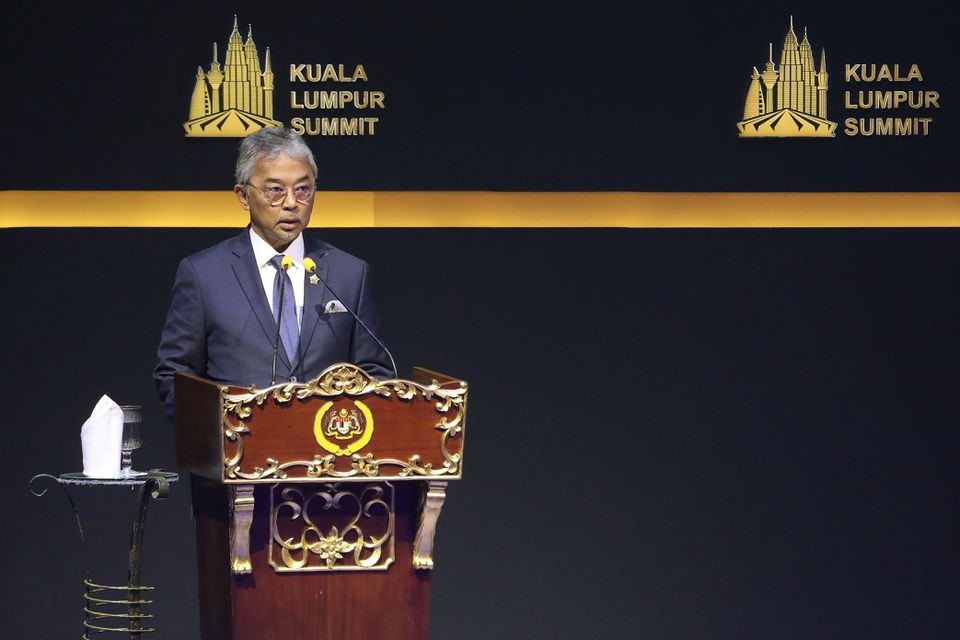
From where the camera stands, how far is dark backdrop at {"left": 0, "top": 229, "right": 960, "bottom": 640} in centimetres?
510

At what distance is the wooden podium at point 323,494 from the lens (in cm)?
295

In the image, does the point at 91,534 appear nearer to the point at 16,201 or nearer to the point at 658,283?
the point at 16,201

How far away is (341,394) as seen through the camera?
296 centimetres

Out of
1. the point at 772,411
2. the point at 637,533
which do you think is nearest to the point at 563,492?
the point at 637,533

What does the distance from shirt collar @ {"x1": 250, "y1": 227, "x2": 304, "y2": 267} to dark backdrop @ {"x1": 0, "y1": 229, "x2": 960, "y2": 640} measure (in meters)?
1.70
